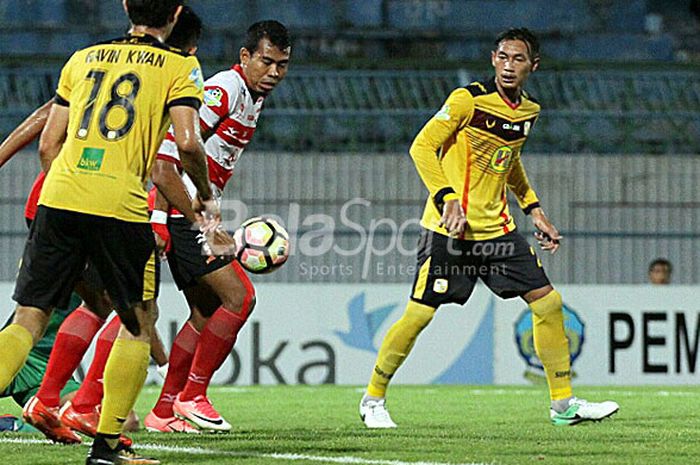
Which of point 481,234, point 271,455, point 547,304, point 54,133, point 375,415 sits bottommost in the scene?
point 375,415

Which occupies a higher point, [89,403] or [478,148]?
[478,148]

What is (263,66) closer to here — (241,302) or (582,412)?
(241,302)

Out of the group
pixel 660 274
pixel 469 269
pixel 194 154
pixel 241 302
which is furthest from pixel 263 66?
pixel 660 274

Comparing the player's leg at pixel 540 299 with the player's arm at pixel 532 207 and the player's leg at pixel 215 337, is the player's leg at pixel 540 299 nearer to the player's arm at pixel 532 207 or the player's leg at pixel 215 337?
the player's arm at pixel 532 207

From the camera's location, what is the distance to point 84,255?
5.09 metres

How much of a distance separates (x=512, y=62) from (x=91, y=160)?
3.25 meters

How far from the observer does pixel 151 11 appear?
505 centimetres

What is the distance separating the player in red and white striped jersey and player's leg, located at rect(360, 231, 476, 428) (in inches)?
35.5

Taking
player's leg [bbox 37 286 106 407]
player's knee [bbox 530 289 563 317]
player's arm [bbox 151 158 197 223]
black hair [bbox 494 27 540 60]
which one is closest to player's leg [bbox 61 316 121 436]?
player's leg [bbox 37 286 106 407]

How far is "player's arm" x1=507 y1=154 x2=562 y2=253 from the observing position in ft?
25.7

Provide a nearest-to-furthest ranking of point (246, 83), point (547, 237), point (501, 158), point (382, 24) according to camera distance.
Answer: point (246, 83)
point (501, 158)
point (547, 237)
point (382, 24)

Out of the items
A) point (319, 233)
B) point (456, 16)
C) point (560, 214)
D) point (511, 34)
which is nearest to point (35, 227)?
point (511, 34)

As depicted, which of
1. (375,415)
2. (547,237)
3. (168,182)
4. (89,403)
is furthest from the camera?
(547,237)

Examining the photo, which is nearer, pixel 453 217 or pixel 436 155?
pixel 453 217
